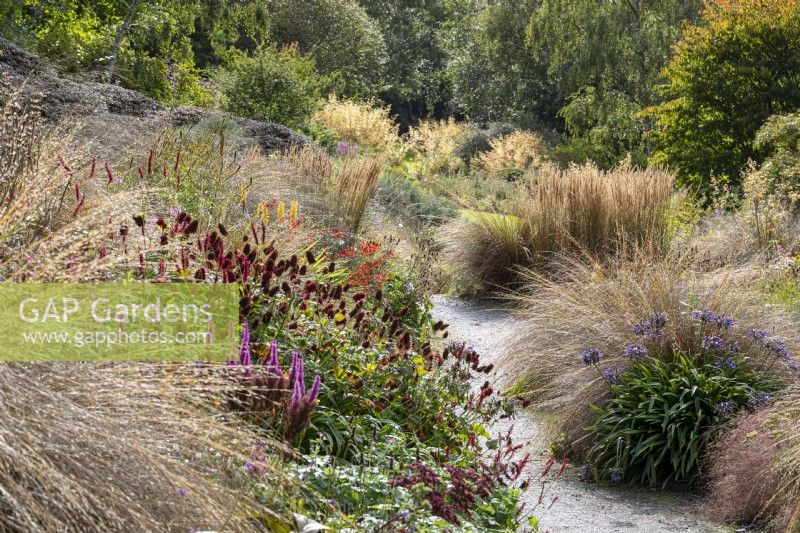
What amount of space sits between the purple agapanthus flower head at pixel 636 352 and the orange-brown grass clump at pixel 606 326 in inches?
5.3

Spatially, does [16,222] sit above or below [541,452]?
above

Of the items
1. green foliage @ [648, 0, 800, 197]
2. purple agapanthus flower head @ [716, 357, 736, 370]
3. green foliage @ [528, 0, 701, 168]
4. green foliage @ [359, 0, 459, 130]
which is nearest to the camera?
purple agapanthus flower head @ [716, 357, 736, 370]

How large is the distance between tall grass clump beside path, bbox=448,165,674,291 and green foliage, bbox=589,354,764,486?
3.51 meters

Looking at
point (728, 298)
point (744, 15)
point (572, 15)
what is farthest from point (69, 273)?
point (572, 15)

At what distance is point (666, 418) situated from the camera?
15.5 ft

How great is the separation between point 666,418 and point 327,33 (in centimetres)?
2498

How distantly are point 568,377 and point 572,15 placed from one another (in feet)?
66.6

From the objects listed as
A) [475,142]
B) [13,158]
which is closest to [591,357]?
[13,158]

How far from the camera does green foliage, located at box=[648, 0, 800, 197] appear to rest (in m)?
13.1

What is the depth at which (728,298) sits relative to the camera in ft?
17.7

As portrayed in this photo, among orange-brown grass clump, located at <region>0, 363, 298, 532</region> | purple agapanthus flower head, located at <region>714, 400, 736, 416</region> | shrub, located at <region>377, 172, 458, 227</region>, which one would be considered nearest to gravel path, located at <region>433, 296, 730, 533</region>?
purple agapanthus flower head, located at <region>714, 400, 736, 416</region>

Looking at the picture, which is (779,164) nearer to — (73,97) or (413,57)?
(73,97)

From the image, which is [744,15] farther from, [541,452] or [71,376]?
[71,376]

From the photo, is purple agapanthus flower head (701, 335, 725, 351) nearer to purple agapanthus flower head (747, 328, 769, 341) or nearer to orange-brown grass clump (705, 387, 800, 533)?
purple agapanthus flower head (747, 328, 769, 341)
